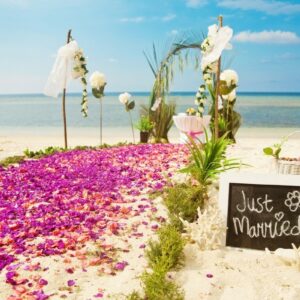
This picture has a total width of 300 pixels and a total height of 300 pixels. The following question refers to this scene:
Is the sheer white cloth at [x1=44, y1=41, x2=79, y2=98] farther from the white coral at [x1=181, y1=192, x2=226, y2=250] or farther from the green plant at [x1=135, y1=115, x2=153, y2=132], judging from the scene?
the white coral at [x1=181, y1=192, x2=226, y2=250]

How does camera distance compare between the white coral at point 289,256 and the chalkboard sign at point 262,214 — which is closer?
the white coral at point 289,256

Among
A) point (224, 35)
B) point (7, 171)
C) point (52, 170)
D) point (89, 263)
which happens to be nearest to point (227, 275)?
point (89, 263)

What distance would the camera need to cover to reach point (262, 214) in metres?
3.44

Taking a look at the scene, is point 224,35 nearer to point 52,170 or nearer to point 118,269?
point 52,170

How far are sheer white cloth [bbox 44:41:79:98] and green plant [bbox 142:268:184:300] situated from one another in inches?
254

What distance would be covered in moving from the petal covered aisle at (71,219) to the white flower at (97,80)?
371cm

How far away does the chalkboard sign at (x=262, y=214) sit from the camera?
3.41 meters

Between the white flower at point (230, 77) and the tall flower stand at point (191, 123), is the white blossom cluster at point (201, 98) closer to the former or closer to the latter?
the white flower at point (230, 77)

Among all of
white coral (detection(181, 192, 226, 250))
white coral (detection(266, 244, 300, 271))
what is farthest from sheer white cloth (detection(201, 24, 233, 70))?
white coral (detection(266, 244, 300, 271))

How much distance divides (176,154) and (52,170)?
2.15 meters

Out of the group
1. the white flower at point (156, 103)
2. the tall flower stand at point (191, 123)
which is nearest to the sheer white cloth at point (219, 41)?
the tall flower stand at point (191, 123)

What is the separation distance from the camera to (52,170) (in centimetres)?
640

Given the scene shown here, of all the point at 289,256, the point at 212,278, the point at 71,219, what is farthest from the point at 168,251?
the point at 71,219

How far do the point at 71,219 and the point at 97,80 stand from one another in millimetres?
6588
